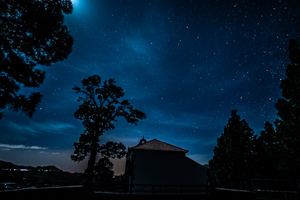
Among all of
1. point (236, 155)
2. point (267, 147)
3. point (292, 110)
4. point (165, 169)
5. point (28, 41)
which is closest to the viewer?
point (28, 41)

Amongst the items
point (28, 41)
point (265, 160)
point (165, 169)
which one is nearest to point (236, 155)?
point (265, 160)

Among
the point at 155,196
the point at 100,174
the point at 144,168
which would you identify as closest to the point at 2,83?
the point at 155,196

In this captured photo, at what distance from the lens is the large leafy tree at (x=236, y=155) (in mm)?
26969

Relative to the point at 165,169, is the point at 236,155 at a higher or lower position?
higher

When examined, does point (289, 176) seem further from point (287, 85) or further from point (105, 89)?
point (105, 89)

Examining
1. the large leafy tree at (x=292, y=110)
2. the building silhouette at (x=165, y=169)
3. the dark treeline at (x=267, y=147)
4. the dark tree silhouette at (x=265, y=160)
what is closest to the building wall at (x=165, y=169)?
the building silhouette at (x=165, y=169)

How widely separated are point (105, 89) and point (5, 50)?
14307 millimetres

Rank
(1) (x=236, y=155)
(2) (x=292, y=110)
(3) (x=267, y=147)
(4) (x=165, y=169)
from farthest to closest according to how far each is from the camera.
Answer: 1. (1) (x=236, y=155)
2. (3) (x=267, y=147)
3. (4) (x=165, y=169)
4. (2) (x=292, y=110)

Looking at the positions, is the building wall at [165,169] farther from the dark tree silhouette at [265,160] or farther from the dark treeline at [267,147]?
the dark tree silhouette at [265,160]

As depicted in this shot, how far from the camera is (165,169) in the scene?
19625 mm

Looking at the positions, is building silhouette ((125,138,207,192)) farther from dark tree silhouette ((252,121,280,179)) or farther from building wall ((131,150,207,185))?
dark tree silhouette ((252,121,280,179))

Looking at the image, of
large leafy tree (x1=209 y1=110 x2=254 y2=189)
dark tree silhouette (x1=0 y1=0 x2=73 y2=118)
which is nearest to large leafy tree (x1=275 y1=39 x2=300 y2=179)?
large leafy tree (x1=209 y1=110 x2=254 y2=189)

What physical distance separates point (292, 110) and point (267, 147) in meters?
11.8

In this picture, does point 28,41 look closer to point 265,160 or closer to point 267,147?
point 267,147
